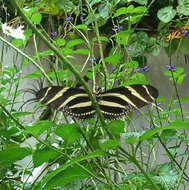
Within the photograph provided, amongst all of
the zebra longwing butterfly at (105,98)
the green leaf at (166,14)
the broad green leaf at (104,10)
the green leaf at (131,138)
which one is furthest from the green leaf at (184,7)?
the green leaf at (131,138)

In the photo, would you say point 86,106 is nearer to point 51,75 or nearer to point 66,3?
point 51,75

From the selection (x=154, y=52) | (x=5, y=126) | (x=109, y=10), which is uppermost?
(x=109, y=10)

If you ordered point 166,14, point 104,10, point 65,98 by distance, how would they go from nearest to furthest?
point 65,98
point 104,10
point 166,14

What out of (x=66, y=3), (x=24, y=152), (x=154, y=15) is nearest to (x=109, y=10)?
(x=66, y=3)

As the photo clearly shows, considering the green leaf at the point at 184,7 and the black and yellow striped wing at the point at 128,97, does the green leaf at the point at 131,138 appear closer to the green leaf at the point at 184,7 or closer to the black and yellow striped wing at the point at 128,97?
the black and yellow striped wing at the point at 128,97

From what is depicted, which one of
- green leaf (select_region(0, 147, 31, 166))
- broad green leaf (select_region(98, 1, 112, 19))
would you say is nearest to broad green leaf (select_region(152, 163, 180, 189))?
green leaf (select_region(0, 147, 31, 166))

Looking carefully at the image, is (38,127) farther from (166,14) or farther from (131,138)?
(166,14)

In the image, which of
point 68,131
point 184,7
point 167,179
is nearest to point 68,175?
point 68,131
